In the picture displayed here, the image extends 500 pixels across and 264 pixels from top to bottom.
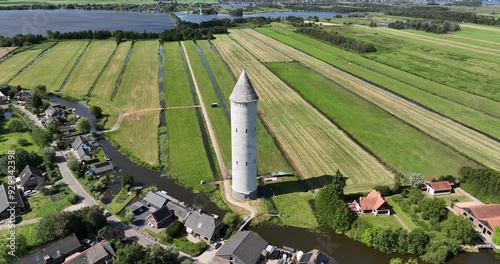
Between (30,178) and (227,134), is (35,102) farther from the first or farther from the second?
(227,134)

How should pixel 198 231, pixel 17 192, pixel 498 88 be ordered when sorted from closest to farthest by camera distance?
pixel 198 231 → pixel 17 192 → pixel 498 88

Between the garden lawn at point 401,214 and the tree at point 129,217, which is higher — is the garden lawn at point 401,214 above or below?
below

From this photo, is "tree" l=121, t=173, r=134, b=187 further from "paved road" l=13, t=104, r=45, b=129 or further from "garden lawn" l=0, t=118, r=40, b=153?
"paved road" l=13, t=104, r=45, b=129

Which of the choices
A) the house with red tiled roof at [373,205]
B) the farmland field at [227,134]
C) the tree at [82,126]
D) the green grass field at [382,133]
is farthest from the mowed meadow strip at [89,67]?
the house with red tiled roof at [373,205]

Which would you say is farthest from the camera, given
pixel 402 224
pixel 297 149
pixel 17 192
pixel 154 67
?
pixel 154 67

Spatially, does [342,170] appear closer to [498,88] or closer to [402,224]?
[402,224]

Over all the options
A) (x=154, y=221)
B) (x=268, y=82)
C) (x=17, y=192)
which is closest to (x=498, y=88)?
(x=268, y=82)

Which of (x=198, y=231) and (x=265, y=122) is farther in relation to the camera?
(x=265, y=122)

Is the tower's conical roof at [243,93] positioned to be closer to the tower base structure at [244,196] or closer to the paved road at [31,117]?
the tower base structure at [244,196]
